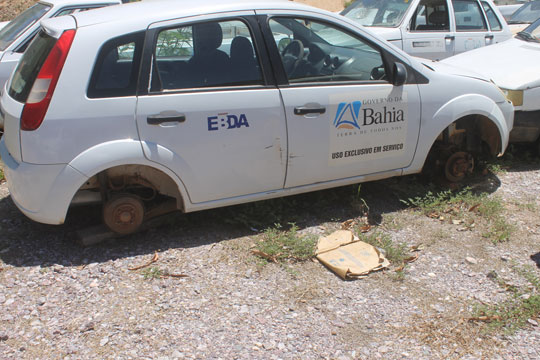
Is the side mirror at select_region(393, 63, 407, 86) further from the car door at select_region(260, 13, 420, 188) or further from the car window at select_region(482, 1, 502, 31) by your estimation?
the car window at select_region(482, 1, 502, 31)

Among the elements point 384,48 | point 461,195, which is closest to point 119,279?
point 384,48

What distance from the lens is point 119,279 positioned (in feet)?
13.0

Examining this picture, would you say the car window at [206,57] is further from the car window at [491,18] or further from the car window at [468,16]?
the car window at [491,18]

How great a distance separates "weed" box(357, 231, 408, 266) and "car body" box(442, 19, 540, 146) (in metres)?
2.43

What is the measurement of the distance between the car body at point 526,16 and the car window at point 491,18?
205 centimetres

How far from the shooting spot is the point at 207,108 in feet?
13.4

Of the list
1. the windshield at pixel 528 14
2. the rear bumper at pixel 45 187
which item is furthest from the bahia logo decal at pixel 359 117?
the windshield at pixel 528 14

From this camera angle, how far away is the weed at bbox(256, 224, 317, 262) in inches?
167

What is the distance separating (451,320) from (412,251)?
0.90 meters

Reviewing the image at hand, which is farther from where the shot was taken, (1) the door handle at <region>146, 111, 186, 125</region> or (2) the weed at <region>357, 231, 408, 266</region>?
(2) the weed at <region>357, 231, 408, 266</region>

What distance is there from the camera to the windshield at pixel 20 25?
24.1 ft

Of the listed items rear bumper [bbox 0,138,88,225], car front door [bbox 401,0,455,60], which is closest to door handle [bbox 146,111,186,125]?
rear bumper [bbox 0,138,88,225]

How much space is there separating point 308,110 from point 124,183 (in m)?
1.52

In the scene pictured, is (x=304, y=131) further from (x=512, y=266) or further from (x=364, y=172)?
(x=512, y=266)
